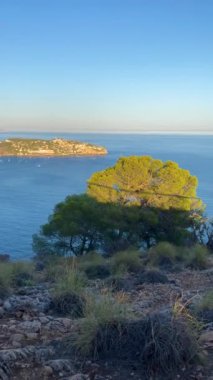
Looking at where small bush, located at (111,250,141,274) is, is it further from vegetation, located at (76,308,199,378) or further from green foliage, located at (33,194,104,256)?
green foliage, located at (33,194,104,256)

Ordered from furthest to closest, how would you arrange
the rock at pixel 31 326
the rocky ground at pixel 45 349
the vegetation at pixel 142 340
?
the rock at pixel 31 326
the vegetation at pixel 142 340
the rocky ground at pixel 45 349

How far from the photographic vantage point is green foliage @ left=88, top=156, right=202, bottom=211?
21516mm

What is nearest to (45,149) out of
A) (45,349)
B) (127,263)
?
(127,263)

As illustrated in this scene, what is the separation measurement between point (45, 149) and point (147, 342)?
13076 centimetres

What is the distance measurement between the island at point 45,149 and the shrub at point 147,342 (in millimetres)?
124163

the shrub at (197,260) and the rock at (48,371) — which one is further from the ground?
the rock at (48,371)

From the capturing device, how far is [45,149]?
133 metres

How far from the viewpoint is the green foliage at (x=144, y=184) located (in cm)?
2152

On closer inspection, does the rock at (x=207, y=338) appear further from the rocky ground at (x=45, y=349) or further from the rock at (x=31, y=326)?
the rock at (x=31, y=326)

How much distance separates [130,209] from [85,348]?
656 inches

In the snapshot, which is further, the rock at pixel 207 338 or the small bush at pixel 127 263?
the small bush at pixel 127 263

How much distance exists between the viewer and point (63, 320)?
5.14 metres

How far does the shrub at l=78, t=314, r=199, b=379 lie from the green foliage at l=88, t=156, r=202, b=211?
678 inches

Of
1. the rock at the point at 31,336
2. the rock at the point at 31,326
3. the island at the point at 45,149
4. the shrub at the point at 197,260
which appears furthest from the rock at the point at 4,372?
the island at the point at 45,149
